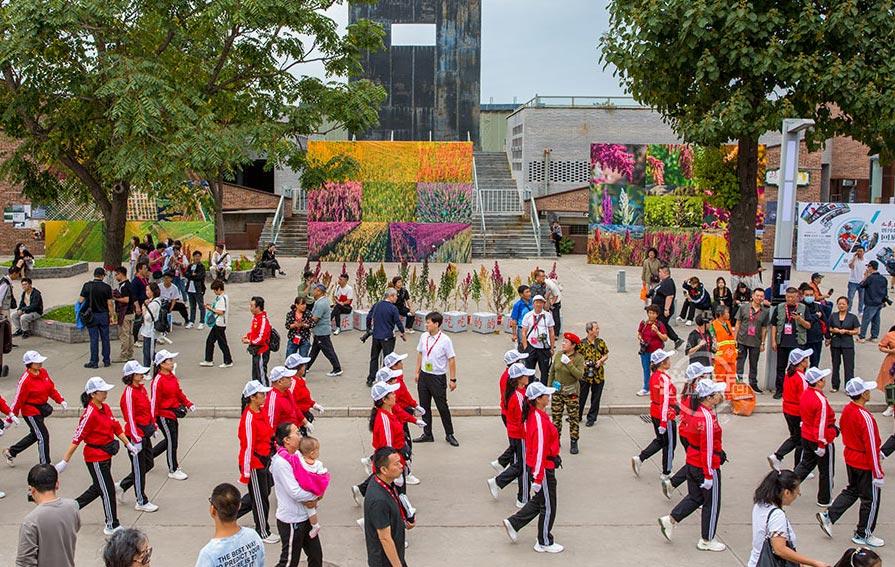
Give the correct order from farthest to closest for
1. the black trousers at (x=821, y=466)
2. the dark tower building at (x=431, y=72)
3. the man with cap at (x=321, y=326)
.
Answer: the dark tower building at (x=431, y=72) < the man with cap at (x=321, y=326) < the black trousers at (x=821, y=466)

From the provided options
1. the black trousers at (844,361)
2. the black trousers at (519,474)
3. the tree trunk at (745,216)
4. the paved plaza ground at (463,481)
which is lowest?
the paved plaza ground at (463,481)

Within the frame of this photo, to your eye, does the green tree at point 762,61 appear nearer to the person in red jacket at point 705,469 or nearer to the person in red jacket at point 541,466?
the person in red jacket at point 705,469

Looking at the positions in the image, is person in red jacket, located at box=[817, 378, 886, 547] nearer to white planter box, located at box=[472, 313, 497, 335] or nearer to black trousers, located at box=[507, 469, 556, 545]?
black trousers, located at box=[507, 469, 556, 545]

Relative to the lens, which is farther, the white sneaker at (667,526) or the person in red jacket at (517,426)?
the person in red jacket at (517,426)

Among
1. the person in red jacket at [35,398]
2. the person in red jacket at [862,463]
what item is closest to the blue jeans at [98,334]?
the person in red jacket at [35,398]

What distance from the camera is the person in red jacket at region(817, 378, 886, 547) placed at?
27.0 ft

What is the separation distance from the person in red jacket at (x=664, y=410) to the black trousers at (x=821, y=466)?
136 cm

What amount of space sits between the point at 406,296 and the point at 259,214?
22690 mm

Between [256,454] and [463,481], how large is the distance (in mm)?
2888

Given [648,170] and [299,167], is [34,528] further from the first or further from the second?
[648,170]

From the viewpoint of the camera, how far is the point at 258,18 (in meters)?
15.5

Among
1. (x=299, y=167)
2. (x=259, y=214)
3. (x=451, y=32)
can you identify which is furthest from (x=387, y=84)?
(x=299, y=167)

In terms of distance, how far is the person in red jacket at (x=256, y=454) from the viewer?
816 centimetres

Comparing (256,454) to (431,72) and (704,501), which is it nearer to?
(704,501)
